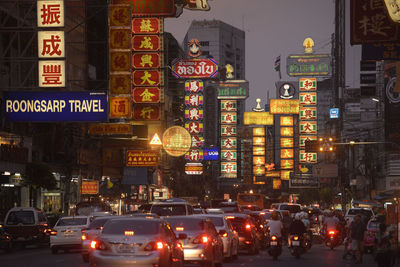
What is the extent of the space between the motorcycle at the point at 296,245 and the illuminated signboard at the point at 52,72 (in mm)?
14748

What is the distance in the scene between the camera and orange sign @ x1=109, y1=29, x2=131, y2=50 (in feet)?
147

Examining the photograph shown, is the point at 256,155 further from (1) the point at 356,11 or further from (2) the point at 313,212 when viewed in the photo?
(1) the point at 356,11

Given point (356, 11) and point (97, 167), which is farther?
point (97, 167)

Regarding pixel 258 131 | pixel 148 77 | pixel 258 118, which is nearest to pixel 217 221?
pixel 148 77

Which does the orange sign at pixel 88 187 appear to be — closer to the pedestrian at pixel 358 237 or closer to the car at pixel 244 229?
the car at pixel 244 229

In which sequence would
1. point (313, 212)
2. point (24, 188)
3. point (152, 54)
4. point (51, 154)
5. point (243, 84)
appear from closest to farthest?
point (152, 54), point (24, 188), point (51, 154), point (313, 212), point (243, 84)

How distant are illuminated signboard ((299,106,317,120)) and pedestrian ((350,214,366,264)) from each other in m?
74.6

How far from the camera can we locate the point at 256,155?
133500 millimetres

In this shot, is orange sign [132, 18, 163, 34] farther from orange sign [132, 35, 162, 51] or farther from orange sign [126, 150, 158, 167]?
orange sign [126, 150, 158, 167]

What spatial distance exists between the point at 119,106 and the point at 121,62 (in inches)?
96.0

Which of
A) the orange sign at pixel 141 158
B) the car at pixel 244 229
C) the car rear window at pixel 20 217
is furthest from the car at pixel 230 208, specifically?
the car at pixel 244 229

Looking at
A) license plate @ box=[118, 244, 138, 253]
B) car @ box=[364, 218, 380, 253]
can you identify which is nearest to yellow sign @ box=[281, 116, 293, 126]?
car @ box=[364, 218, 380, 253]

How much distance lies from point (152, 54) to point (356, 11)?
89.6ft

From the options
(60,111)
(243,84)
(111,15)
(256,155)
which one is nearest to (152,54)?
(111,15)
